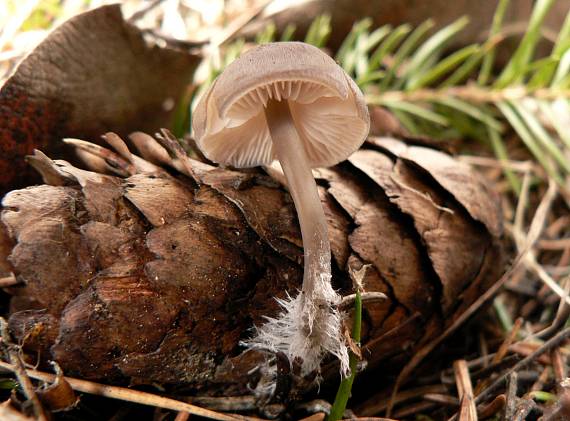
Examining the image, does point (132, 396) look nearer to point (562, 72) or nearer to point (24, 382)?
point (24, 382)

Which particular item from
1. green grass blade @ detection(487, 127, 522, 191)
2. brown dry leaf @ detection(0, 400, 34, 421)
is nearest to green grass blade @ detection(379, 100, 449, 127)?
green grass blade @ detection(487, 127, 522, 191)

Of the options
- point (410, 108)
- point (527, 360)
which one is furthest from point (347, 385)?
point (410, 108)

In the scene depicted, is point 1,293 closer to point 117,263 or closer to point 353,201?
point 117,263

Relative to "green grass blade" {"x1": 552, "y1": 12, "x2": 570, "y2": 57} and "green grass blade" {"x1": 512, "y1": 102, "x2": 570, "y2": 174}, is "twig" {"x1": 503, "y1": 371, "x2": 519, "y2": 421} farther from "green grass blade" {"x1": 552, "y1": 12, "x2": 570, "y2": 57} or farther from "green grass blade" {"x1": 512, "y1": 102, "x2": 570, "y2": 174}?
"green grass blade" {"x1": 552, "y1": 12, "x2": 570, "y2": 57}

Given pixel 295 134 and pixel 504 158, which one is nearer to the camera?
pixel 295 134

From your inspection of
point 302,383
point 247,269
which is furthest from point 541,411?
point 247,269

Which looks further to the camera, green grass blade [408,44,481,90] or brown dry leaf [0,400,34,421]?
green grass blade [408,44,481,90]

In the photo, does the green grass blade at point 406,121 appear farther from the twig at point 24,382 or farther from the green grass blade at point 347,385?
the twig at point 24,382
